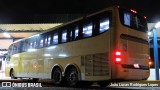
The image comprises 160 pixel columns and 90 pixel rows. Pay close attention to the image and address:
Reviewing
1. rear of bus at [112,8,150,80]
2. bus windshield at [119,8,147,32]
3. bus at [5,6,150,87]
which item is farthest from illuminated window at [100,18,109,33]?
bus windshield at [119,8,147,32]

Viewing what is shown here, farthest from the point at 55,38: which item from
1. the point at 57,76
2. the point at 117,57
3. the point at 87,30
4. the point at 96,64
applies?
the point at 117,57

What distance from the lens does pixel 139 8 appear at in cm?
2150

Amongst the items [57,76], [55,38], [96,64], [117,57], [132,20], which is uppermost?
[132,20]

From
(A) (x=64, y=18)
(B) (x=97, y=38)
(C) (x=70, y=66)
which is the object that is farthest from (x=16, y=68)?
(B) (x=97, y=38)

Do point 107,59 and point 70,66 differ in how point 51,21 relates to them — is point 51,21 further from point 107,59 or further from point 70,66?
point 107,59

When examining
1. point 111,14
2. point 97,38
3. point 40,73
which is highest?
point 111,14

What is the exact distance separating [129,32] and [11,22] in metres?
13.3

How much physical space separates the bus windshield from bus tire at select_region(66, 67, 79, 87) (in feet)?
10.5

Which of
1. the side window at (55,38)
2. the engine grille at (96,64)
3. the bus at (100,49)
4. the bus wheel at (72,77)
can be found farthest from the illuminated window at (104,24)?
the side window at (55,38)

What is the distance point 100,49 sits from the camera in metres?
10.1

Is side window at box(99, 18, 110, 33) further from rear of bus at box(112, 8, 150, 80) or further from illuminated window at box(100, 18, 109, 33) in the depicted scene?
rear of bus at box(112, 8, 150, 80)

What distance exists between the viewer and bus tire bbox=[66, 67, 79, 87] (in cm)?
1138

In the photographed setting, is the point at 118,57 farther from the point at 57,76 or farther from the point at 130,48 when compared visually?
the point at 57,76

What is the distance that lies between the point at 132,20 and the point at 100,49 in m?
1.91
